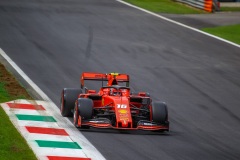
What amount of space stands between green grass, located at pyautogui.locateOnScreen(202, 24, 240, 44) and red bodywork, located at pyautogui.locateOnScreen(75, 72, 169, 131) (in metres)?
18.7

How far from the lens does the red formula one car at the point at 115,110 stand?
67.1ft

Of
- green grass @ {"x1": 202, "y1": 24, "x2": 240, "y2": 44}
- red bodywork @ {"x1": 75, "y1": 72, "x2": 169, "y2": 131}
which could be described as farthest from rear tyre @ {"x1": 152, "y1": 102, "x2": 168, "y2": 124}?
green grass @ {"x1": 202, "y1": 24, "x2": 240, "y2": 44}

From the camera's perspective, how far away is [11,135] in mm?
18516

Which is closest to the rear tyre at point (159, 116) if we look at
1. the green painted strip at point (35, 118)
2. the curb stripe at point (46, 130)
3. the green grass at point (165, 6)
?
the curb stripe at point (46, 130)

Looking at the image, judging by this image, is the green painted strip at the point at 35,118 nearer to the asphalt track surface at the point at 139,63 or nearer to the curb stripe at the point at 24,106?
the curb stripe at the point at 24,106

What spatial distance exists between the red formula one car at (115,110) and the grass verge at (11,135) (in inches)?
68.5

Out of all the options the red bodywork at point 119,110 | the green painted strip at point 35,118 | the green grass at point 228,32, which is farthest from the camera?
the green grass at point 228,32

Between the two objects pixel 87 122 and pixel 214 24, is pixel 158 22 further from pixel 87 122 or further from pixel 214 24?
pixel 87 122

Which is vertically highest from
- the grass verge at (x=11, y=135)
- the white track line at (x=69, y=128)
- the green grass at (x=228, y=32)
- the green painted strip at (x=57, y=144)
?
the grass verge at (x=11, y=135)

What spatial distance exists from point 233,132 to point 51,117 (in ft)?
15.5

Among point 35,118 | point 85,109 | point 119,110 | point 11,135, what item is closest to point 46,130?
point 85,109

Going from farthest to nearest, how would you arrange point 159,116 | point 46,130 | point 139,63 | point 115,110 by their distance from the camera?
point 139,63
point 159,116
point 115,110
point 46,130

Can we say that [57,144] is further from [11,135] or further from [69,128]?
[69,128]

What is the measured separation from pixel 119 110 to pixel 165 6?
94.8 ft
